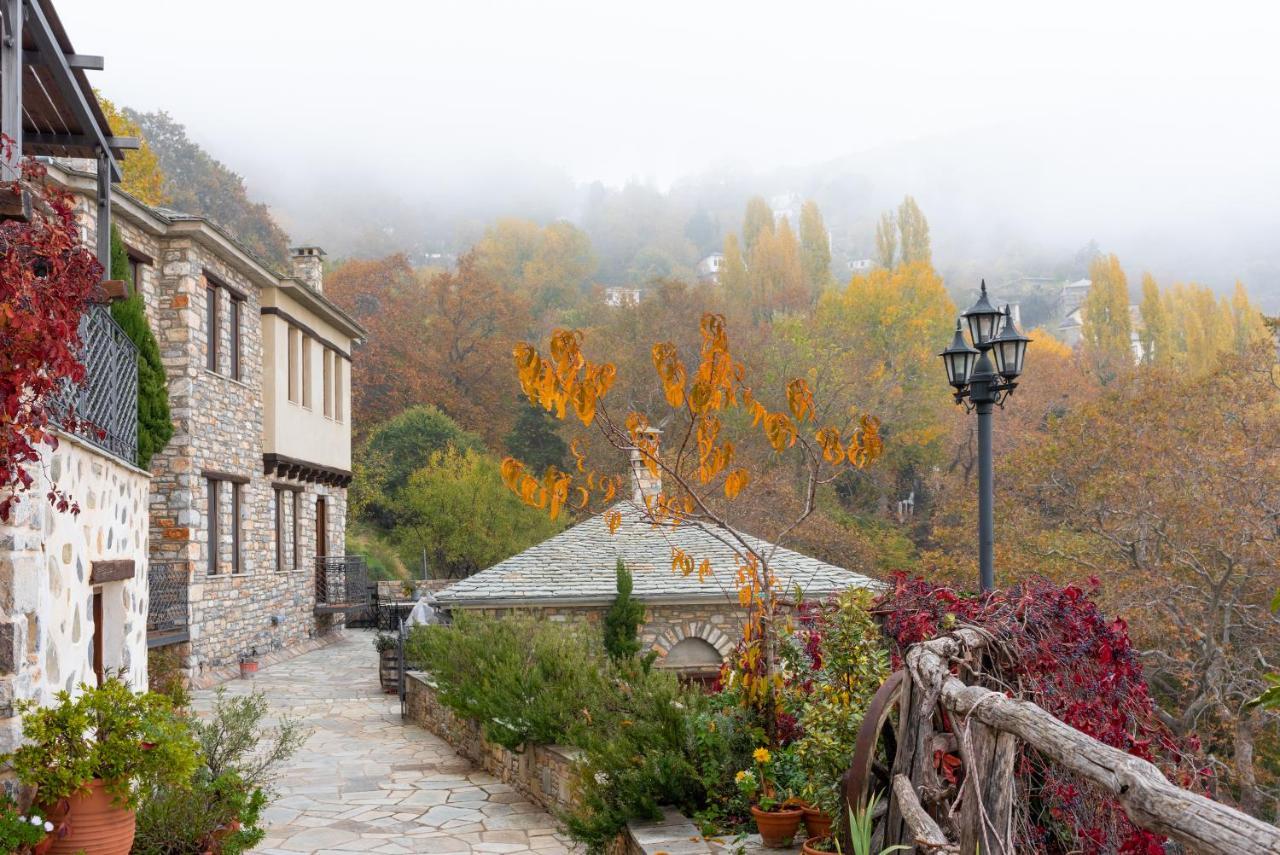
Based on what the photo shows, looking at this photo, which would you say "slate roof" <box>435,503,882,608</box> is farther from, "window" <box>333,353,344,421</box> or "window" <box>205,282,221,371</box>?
"window" <box>333,353,344,421</box>

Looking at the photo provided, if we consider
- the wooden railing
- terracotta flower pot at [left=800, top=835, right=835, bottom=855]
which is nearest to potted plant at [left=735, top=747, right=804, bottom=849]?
terracotta flower pot at [left=800, top=835, right=835, bottom=855]

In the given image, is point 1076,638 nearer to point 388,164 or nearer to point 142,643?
point 142,643

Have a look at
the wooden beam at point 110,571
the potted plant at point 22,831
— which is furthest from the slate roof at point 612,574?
the potted plant at point 22,831

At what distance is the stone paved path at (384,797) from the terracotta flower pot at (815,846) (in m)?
3.14

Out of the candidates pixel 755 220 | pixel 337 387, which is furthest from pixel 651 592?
pixel 755 220

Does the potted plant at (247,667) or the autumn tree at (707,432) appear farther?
the potted plant at (247,667)

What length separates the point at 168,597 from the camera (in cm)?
1569

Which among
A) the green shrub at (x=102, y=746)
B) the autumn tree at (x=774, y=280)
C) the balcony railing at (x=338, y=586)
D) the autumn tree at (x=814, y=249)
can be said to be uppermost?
the autumn tree at (x=814, y=249)

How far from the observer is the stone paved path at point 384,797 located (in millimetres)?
7891

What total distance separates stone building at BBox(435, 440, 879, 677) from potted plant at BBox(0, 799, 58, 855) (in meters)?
10.9

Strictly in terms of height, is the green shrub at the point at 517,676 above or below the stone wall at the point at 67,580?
below

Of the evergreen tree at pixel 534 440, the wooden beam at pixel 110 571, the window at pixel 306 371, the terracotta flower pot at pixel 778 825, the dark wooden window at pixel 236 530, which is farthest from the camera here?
the evergreen tree at pixel 534 440

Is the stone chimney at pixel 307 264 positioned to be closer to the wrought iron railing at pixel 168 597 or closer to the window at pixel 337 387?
the window at pixel 337 387

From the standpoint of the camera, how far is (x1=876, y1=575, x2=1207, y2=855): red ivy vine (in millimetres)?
3799
